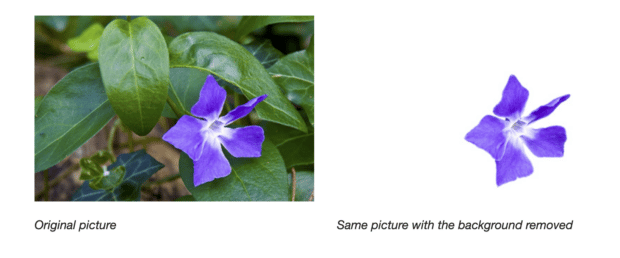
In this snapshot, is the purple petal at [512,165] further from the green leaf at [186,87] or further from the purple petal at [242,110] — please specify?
the green leaf at [186,87]

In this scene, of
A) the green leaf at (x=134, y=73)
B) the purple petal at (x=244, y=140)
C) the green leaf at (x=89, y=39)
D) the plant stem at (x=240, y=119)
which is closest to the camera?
the green leaf at (x=134, y=73)

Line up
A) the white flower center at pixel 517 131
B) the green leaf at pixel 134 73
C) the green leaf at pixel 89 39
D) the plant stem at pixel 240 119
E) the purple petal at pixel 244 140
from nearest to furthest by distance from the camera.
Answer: the green leaf at pixel 134 73 < the purple petal at pixel 244 140 < the white flower center at pixel 517 131 < the plant stem at pixel 240 119 < the green leaf at pixel 89 39

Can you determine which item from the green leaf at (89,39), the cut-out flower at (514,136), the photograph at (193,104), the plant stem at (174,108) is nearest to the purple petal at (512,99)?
the cut-out flower at (514,136)

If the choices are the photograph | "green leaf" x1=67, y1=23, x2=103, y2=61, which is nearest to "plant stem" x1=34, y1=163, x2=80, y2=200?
the photograph

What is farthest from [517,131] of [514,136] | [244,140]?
[244,140]

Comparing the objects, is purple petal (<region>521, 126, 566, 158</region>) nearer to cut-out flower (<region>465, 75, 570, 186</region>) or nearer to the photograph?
cut-out flower (<region>465, 75, 570, 186</region>)

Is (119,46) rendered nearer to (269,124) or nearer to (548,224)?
(269,124)

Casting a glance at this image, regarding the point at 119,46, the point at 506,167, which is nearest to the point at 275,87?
the point at 119,46
